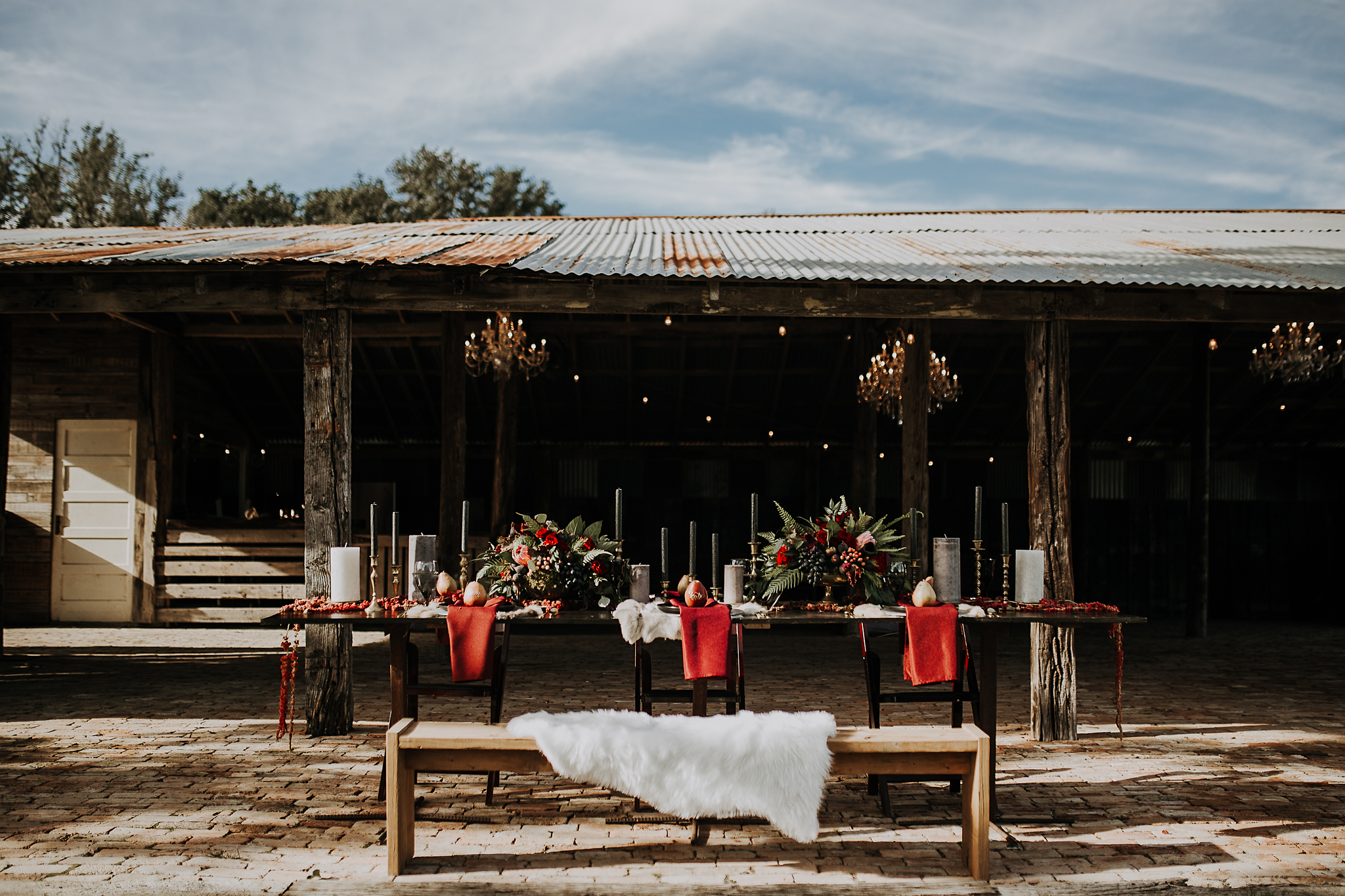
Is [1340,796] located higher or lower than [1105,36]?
lower

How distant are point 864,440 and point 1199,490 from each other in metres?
4.18

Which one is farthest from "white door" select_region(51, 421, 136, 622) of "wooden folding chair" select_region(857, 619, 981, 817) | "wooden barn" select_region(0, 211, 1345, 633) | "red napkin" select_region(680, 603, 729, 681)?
"wooden folding chair" select_region(857, 619, 981, 817)

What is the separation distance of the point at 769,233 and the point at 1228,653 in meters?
6.91

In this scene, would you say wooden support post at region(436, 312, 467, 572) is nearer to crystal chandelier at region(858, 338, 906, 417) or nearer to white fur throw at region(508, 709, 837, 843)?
crystal chandelier at region(858, 338, 906, 417)

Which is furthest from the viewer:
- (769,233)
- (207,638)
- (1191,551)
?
(1191,551)

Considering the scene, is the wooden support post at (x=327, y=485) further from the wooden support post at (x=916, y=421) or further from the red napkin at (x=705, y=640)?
the wooden support post at (x=916, y=421)

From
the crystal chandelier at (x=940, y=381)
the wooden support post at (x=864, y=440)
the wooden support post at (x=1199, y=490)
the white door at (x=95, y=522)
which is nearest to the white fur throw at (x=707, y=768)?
the crystal chandelier at (x=940, y=381)

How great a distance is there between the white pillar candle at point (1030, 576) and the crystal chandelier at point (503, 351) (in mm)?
5945

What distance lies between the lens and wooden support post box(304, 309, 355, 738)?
595cm

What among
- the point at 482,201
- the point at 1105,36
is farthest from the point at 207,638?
the point at 482,201

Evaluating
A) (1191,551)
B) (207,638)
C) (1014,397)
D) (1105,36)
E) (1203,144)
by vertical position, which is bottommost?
(207,638)

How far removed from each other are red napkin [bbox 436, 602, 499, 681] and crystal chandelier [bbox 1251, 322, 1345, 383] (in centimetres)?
895

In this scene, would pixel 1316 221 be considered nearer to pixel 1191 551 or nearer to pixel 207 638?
pixel 1191 551

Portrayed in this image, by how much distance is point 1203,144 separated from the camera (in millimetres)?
25359
